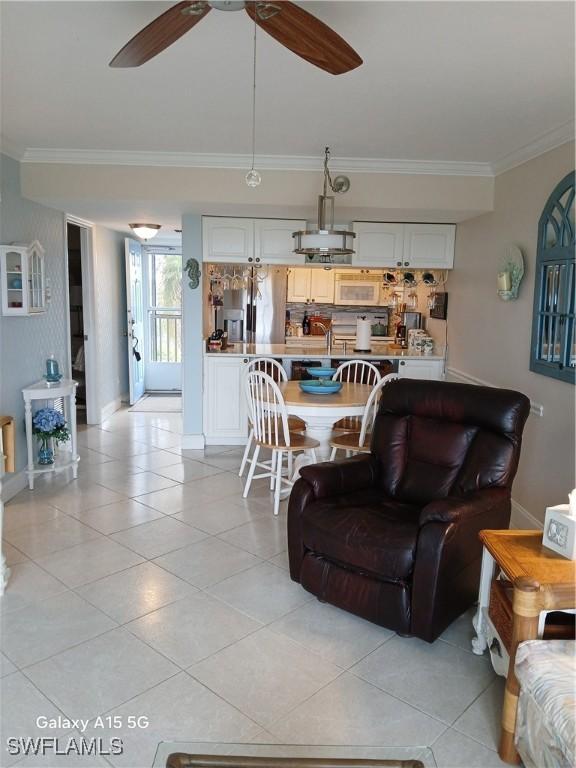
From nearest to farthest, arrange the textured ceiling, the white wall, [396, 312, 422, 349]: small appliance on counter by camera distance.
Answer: the textured ceiling, the white wall, [396, 312, 422, 349]: small appliance on counter

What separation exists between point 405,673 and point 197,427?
11.8 ft

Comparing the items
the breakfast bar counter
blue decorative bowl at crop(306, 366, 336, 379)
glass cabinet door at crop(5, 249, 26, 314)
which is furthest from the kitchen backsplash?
glass cabinet door at crop(5, 249, 26, 314)

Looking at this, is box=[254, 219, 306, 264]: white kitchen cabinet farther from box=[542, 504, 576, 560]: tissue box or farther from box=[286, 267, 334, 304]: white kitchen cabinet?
box=[542, 504, 576, 560]: tissue box

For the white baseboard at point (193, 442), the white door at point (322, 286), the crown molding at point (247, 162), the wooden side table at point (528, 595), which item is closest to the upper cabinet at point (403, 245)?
the crown molding at point (247, 162)

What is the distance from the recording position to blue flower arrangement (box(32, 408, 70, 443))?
4.59 m

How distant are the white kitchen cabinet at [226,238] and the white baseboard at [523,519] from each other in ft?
10.2

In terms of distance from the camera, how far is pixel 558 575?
2.04m

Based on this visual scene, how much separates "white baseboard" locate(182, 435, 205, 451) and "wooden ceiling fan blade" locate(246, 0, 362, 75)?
4.04m

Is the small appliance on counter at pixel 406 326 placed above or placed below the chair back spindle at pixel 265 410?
above

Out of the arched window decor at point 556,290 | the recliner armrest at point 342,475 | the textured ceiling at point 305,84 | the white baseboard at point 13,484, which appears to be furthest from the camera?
the white baseboard at point 13,484

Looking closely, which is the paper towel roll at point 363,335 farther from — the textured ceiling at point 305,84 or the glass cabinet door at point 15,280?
the glass cabinet door at point 15,280

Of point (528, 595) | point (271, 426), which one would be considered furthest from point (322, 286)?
point (528, 595)

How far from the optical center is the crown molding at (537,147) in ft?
11.4

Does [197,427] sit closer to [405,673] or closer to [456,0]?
[405,673]
